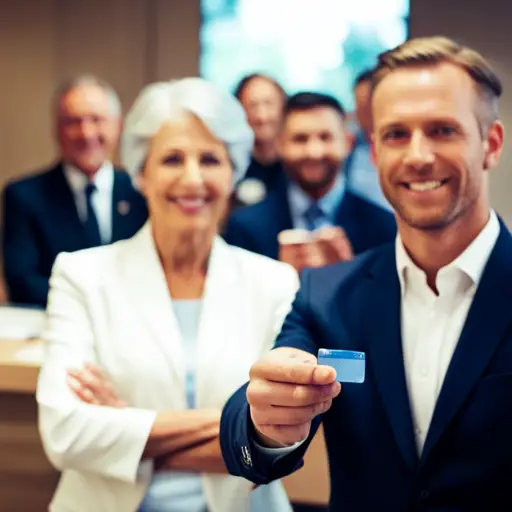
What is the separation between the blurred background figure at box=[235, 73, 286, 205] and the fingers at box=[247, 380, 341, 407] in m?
0.40

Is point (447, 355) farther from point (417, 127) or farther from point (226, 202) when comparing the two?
point (226, 202)

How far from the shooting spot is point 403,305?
1.26 m

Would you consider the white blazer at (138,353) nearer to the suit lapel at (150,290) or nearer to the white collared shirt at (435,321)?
the suit lapel at (150,290)

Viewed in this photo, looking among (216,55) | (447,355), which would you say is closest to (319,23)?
(216,55)

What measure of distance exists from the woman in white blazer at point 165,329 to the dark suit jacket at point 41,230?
0.09ft

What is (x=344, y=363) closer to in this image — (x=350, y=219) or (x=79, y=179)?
(x=350, y=219)

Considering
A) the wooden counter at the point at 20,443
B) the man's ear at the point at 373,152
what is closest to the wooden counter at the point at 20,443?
the wooden counter at the point at 20,443

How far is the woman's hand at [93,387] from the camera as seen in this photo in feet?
4.46

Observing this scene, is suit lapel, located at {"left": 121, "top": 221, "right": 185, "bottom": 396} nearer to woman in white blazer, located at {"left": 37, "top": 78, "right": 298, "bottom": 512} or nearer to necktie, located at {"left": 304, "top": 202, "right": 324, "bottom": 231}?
woman in white blazer, located at {"left": 37, "top": 78, "right": 298, "bottom": 512}

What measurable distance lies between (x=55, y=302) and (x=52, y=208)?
0.60ft

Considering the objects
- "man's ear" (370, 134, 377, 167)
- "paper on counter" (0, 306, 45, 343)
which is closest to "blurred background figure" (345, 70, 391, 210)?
"man's ear" (370, 134, 377, 167)

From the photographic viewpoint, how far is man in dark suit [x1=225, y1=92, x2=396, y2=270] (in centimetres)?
131

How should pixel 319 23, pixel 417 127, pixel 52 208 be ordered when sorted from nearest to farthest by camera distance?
pixel 417 127 → pixel 319 23 → pixel 52 208

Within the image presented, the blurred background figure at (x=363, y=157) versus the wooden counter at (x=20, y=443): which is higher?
the blurred background figure at (x=363, y=157)
